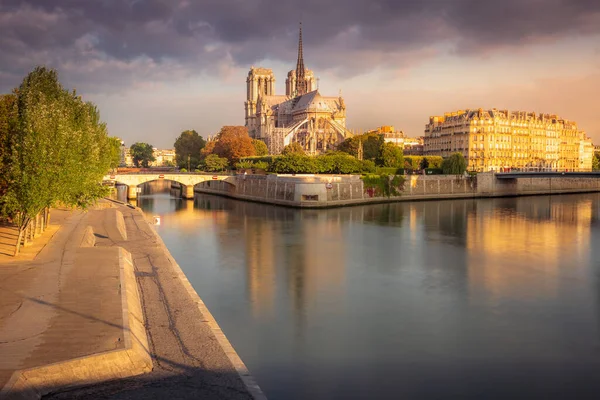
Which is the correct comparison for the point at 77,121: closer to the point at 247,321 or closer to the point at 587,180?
the point at 247,321

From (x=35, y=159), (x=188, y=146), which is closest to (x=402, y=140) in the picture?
(x=188, y=146)

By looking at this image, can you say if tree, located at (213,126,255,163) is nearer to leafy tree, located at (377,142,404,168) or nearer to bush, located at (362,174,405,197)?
leafy tree, located at (377,142,404,168)

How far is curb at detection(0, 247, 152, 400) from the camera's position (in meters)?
9.25

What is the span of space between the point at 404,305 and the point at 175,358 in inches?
400

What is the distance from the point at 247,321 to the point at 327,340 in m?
2.80

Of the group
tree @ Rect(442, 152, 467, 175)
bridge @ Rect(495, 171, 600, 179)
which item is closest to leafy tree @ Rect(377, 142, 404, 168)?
tree @ Rect(442, 152, 467, 175)

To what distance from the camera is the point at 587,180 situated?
88375mm

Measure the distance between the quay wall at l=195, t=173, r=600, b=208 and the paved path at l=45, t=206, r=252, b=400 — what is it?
37004mm

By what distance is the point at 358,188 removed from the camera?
6188 centimetres

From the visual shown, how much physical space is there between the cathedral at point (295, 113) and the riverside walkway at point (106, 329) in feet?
269

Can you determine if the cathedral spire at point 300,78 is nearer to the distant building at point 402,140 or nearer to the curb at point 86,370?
the distant building at point 402,140

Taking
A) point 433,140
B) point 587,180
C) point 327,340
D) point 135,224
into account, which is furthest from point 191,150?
point 327,340

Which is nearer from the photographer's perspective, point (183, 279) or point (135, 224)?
point (183, 279)

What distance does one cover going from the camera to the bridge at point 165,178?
216 ft
